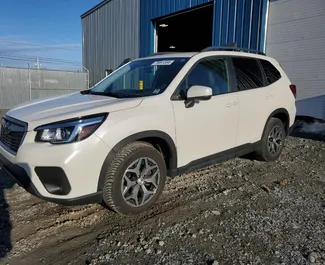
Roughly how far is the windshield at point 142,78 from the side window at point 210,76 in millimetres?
189

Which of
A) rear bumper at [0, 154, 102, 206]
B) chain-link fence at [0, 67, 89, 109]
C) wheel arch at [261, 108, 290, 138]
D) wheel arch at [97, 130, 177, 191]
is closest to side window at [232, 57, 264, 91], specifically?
wheel arch at [261, 108, 290, 138]

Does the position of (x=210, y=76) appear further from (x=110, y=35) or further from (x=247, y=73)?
(x=110, y=35)

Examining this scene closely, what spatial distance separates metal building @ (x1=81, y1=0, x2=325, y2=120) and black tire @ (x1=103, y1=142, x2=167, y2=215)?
687 cm

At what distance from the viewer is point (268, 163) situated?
5.16 metres

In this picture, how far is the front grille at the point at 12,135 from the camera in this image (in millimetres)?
2910

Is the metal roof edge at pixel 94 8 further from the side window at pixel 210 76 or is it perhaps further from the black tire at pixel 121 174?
the black tire at pixel 121 174

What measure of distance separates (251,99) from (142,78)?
5.43 ft

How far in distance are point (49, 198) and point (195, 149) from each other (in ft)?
5.76

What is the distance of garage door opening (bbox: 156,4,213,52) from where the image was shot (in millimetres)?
13445

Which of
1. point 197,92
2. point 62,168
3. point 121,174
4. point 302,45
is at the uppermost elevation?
point 302,45

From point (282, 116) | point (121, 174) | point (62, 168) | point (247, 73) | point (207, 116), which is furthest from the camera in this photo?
point (282, 116)

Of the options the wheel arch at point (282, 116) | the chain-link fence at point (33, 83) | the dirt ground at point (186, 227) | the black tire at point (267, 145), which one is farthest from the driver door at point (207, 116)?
the chain-link fence at point (33, 83)

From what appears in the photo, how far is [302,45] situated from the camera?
8602mm

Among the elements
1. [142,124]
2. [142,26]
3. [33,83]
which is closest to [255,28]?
[142,26]
